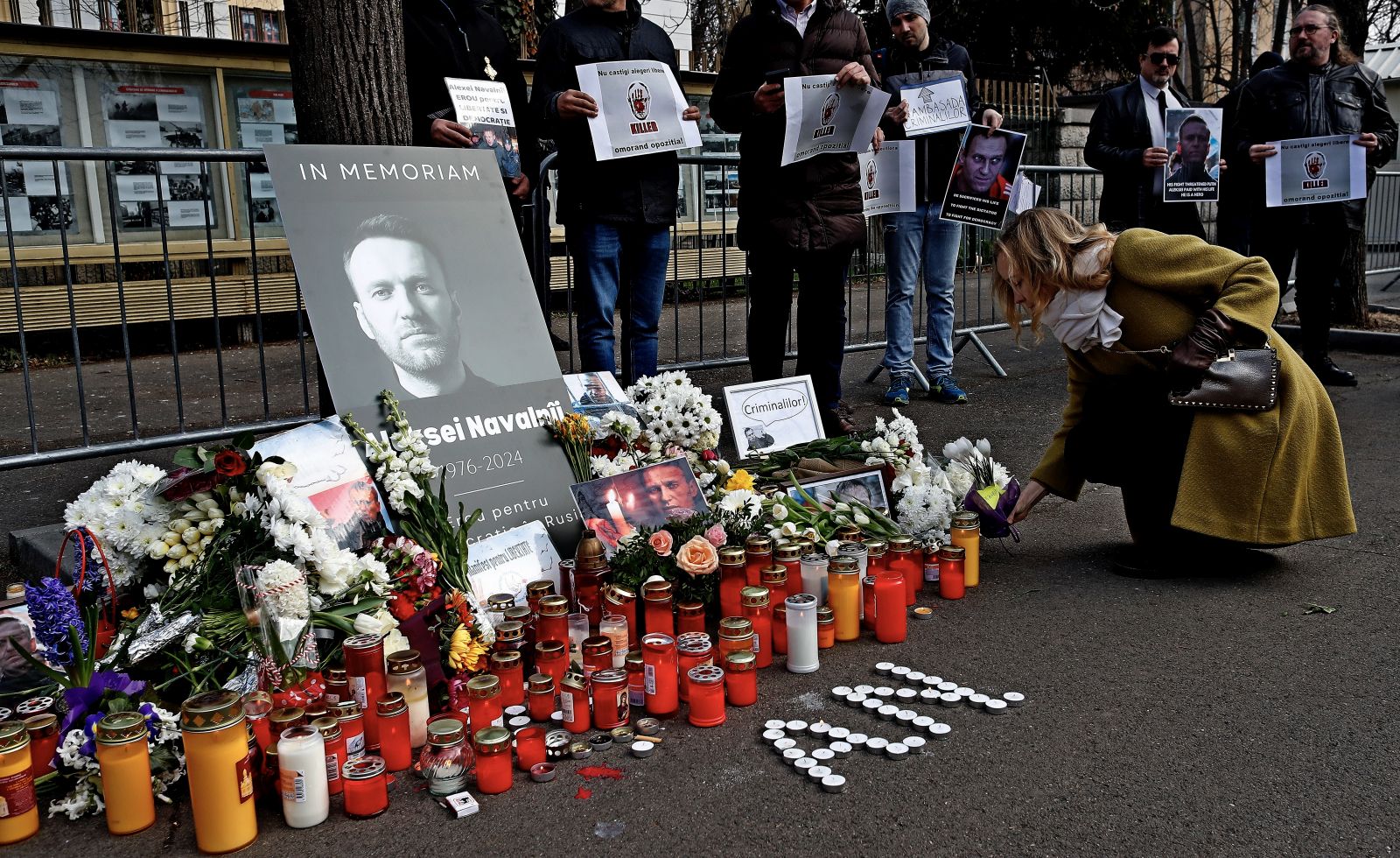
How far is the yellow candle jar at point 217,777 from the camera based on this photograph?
232 centimetres

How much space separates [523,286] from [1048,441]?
10.4ft

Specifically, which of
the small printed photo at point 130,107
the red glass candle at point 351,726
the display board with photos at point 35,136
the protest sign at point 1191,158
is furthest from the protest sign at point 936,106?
the small printed photo at point 130,107

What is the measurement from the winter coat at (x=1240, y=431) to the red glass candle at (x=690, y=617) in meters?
1.74

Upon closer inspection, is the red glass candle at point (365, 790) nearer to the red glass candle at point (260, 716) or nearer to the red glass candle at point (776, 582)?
the red glass candle at point (260, 716)

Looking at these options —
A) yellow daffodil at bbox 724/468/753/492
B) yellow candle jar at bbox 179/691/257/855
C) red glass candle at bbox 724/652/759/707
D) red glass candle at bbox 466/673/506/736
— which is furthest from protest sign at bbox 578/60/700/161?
yellow candle jar at bbox 179/691/257/855

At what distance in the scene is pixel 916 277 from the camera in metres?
6.61

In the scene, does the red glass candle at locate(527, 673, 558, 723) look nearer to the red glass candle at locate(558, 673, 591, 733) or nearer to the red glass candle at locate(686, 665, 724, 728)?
the red glass candle at locate(558, 673, 591, 733)

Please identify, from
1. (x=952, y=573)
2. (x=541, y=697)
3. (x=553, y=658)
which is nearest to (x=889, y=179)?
(x=952, y=573)

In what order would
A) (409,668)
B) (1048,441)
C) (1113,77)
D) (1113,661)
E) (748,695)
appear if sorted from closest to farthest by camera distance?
(409,668), (748,695), (1113,661), (1048,441), (1113,77)

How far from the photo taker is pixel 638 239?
5086mm

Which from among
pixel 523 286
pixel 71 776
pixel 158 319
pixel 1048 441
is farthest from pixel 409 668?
pixel 158 319

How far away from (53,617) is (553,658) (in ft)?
3.94

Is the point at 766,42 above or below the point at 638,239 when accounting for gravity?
above

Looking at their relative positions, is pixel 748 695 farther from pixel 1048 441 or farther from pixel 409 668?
pixel 1048 441
